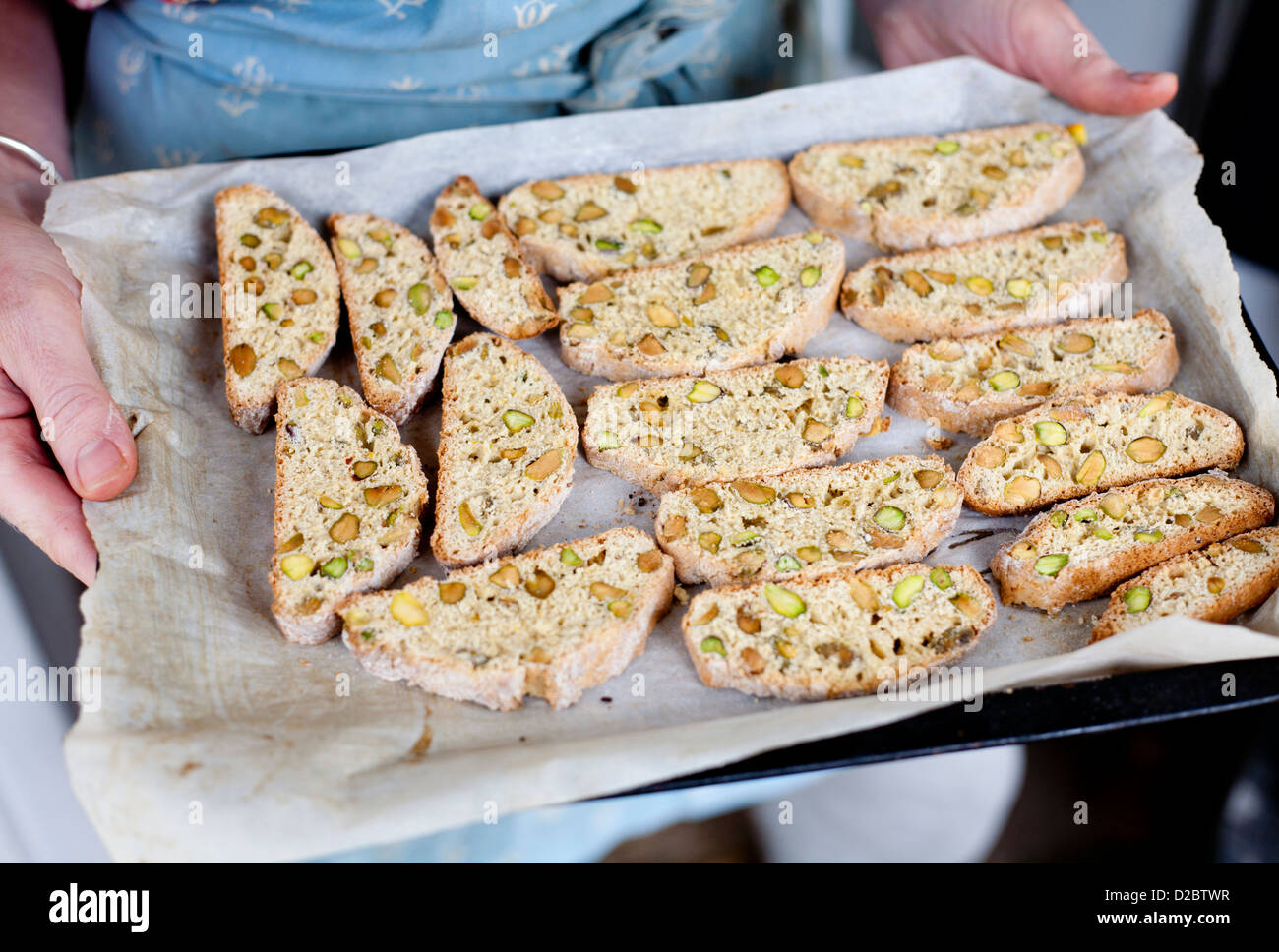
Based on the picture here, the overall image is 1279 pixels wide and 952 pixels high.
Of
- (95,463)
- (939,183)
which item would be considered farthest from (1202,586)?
(95,463)

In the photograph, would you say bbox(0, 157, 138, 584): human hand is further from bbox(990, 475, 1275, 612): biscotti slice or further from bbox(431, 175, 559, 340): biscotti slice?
bbox(990, 475, 1275, 612): biscotti slice

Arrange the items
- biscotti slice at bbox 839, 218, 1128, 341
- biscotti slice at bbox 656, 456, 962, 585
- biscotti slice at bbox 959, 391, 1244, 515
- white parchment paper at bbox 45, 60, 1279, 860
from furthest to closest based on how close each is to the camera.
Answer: biscotti slice at bbox 839, 218, 1128, 341
biscotti slice at bbox 959, 391, 1244, 515
biscotti slice at bbox 656, 456, 962, 585
white parchment paper at bbox 45, 60, 1279, 860

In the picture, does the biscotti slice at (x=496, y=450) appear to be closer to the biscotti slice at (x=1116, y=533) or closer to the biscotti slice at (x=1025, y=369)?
the biscotti slice at (x=1025, y=369)

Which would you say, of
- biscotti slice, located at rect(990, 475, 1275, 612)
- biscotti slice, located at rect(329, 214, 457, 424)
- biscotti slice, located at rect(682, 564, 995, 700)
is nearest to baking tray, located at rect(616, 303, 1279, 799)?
biscotti slice, located at rect(682, 564, 995, 700)

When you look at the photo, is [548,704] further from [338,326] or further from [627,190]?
[627,190]

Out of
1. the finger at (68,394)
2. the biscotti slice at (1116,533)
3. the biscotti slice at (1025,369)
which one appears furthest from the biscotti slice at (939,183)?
the finger at (68,394)
